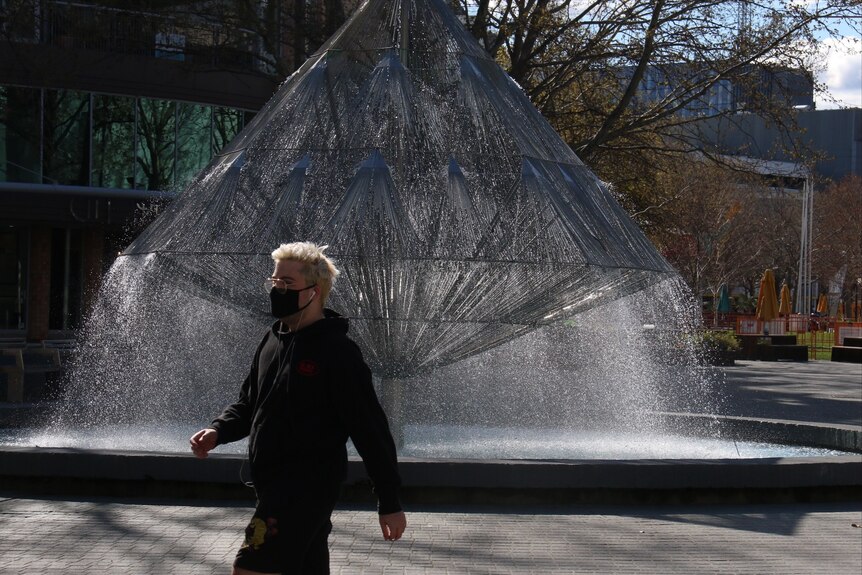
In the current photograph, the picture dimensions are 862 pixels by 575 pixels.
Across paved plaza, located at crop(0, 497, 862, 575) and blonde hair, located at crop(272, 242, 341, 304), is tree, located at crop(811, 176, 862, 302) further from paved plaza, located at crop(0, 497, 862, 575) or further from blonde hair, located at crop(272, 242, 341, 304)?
blonde hair, located at crop(272, 242, 341, 304)

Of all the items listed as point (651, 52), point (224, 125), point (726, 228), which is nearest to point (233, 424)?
point (651, 52)

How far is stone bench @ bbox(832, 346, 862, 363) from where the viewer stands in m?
36.3

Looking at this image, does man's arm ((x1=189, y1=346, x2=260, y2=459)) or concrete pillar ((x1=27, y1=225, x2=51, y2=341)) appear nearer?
man's arm ((x1=189, y1=346, x2=260, y2=459))

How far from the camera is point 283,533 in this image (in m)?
4.21

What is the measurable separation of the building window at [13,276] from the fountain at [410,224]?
22396mm

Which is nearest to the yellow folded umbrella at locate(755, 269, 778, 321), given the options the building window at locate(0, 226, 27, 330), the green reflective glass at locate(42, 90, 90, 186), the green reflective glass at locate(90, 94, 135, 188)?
the green reflective glass at locate(90, 94, 135, 188)

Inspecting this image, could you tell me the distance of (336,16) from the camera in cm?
2533

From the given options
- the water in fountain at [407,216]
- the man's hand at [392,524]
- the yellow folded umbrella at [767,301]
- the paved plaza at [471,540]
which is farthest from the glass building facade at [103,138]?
the man's hand at [392,524]

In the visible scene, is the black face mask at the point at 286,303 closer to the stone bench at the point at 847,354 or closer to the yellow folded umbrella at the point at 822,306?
the stone bench at the point at 847,354

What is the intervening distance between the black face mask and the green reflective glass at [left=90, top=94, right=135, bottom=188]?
29.6 metres

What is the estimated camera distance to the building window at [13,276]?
34375 millimetres

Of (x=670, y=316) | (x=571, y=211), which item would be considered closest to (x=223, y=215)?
(x=571, y=211)

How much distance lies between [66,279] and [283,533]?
32.7m

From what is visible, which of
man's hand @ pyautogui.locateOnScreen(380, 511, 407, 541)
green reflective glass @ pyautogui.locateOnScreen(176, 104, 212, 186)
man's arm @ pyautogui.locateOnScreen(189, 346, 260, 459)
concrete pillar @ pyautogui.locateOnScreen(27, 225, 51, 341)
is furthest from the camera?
concrete pillar @ pyautogui.locateOnScreen(27, 225, 51, 341)
